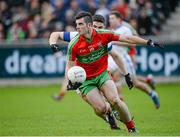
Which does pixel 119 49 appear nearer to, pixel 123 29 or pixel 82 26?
pixel 123 29

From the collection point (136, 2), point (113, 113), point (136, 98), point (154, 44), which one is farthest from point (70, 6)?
point (154, 44)

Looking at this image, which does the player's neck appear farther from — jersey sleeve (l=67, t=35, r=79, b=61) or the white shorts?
the white shorts

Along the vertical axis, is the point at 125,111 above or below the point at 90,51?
below

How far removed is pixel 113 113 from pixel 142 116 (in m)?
2.75

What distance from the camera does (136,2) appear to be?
2773 cm

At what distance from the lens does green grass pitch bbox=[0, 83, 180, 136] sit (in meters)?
14.5

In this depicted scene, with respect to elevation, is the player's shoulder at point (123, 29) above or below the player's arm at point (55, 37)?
below

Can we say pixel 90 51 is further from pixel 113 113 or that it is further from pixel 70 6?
pixel 70 6

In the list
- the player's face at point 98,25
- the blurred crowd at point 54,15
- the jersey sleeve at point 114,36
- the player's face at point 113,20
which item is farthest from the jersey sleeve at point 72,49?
the blurred crowd at point 54,15

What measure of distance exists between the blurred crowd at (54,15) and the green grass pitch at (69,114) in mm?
2159

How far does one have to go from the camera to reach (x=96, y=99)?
542 inches

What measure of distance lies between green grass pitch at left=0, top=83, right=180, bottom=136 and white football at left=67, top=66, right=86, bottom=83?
41.2 inches

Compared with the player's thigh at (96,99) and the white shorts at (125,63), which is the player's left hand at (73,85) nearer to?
the player's thigh at (96,99)

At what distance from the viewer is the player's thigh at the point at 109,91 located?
13.6 meters
